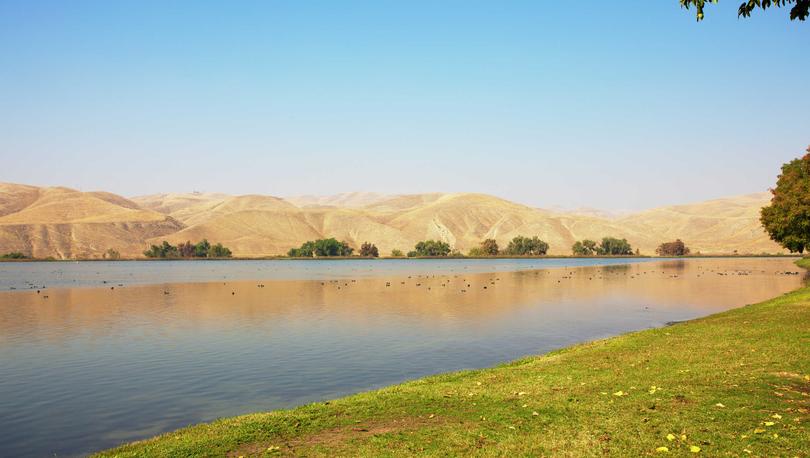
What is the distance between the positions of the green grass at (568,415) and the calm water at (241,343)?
5.64 m

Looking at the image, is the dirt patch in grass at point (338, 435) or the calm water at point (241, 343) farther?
the calm water at point (241, 343)

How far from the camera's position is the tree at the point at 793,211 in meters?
A: 67.8

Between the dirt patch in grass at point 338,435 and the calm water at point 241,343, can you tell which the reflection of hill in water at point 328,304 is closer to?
the calm water at point 241,343

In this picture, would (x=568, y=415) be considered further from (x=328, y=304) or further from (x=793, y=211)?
(x=793, y=211)

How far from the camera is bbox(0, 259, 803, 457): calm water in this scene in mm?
24531

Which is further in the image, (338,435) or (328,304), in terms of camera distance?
(328,304)

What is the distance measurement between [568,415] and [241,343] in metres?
28.3

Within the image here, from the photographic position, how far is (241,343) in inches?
1591

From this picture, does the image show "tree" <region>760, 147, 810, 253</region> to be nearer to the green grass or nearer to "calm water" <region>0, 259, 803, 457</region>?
"calm water" <region>0, 259, 803, 457</region>

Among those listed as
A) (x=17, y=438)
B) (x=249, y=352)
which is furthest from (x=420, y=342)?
(x=17, y=438)

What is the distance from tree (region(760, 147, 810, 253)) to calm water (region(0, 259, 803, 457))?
854cm

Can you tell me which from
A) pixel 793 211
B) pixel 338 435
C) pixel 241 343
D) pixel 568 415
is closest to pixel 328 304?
pixel 241 343

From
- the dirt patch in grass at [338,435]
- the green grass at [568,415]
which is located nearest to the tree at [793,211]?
the green grass at [568,415]

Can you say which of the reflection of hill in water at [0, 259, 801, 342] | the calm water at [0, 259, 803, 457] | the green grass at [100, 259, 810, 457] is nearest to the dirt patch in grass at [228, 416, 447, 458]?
the green grass at [100, 259, 810, 457]
